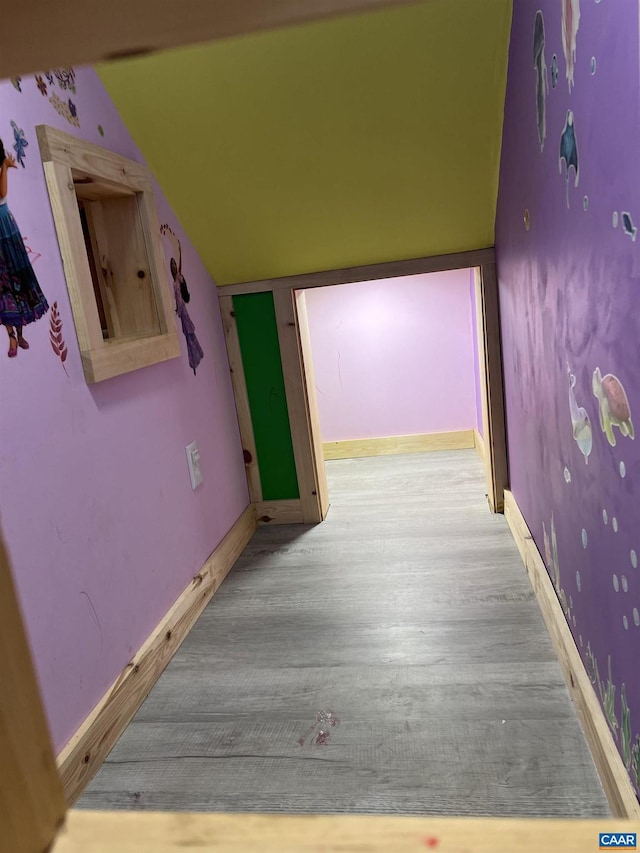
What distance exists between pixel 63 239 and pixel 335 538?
1.95m

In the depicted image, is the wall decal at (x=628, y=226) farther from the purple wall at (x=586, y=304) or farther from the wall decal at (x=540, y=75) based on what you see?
the wall decal at (x=540, y=75)

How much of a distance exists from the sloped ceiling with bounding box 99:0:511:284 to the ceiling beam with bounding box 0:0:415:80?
1914mm

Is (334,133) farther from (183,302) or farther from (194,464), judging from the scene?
(194,464)

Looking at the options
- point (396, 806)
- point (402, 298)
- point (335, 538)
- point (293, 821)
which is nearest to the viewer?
point (293, 821)

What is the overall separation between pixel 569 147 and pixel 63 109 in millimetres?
1486

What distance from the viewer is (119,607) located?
6.50 ft

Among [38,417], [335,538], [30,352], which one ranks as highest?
[30,352]

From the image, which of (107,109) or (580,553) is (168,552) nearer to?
(580,553)

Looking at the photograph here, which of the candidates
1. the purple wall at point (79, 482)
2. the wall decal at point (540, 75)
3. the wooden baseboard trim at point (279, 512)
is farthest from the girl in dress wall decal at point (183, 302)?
the wall decal at point (540, 75)

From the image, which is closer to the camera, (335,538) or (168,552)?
(168,552)

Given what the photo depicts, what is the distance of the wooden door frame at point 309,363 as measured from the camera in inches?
119

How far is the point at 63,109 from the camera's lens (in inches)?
75.6

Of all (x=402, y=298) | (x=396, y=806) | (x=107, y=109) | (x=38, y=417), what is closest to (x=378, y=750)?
(x=396, y=806)

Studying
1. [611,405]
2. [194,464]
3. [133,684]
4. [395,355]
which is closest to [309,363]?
[194,464]
